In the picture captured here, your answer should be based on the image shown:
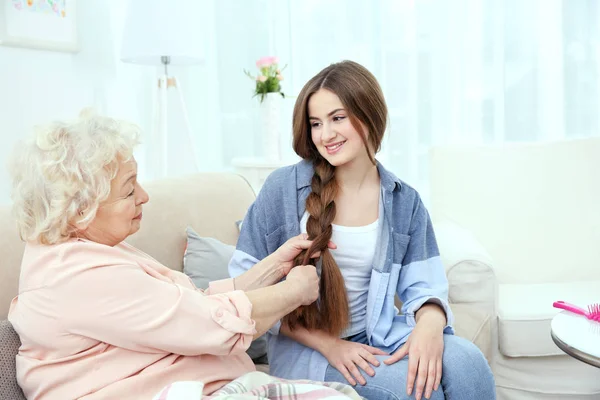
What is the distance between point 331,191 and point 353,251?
0.16 m

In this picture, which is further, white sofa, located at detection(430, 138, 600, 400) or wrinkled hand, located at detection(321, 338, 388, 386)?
white sofa, located at detection(430, 138, 600, 400)

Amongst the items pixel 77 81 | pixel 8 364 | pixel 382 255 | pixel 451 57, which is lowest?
pixel 8 364

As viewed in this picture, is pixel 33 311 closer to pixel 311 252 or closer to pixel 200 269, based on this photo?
pixel 311 252

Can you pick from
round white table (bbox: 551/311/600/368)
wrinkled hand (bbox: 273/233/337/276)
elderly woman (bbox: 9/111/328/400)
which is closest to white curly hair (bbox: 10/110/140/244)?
elderly woman (bbox: 9/111/328/400)

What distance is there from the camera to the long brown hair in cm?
154

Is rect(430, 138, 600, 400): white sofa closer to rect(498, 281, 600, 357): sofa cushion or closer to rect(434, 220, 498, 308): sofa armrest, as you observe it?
rect(498, 281, 600, 357): sofa cushion

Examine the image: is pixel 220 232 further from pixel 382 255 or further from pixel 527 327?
pixel 527 327

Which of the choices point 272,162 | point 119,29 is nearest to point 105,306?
point 272,162

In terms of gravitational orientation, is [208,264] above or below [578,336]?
above

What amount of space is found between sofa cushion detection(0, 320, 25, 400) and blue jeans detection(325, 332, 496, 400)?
2.18 ft

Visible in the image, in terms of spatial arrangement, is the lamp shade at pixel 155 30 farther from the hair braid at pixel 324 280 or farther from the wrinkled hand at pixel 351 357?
the wrinkled hand at pixel 351 357

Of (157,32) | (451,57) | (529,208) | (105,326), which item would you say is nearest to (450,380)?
(105,326)

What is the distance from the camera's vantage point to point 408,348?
1.49m

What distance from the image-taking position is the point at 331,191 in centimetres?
161
